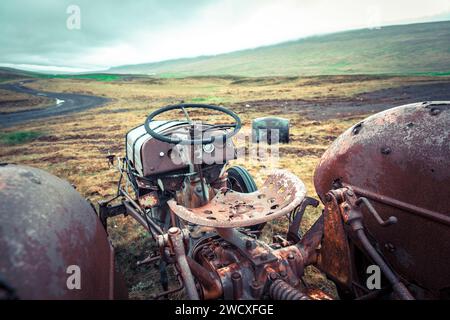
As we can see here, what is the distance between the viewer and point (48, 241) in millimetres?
1110

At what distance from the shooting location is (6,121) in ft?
46.8

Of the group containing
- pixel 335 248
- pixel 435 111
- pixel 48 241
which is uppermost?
pixel 435 111

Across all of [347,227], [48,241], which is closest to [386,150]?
[347,227]

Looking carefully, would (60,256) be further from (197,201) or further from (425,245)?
(425,245)

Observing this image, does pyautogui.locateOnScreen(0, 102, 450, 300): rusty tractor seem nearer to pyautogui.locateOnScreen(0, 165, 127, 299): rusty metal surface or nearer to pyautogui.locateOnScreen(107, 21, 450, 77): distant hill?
pyautogui.locateOnScreen(0, 165, 127, 299): rusty metal surface

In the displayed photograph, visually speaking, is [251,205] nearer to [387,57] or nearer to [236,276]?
[236,276]

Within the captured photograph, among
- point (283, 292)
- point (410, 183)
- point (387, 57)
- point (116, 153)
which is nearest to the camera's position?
point (283, 292)

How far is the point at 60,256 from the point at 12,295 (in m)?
0.23

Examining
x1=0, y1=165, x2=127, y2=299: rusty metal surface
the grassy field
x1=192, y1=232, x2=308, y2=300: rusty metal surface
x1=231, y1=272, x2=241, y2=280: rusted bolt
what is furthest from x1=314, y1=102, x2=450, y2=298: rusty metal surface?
x1=0, y1=165, x2=127, y2=299: rusty metal surface

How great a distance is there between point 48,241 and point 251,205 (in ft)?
4.55

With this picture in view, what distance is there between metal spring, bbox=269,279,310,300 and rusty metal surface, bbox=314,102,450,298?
679 millimetres

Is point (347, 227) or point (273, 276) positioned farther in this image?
point (347, 227)

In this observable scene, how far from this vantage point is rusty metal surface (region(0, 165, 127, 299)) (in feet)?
3.24

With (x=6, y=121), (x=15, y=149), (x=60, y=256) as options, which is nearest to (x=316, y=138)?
(x=60, y=256)
